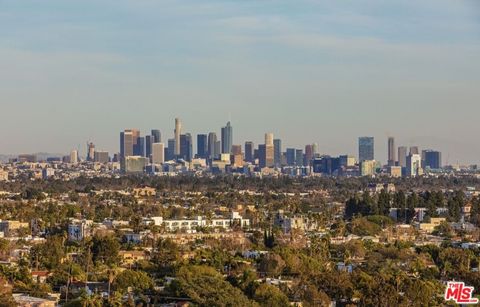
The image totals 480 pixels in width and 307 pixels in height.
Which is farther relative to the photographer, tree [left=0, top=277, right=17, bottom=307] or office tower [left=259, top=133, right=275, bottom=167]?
office tower [left=259, top=133, right=275, bottom=167]

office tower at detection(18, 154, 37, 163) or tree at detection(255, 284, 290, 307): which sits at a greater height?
office tower at detection(18, 154, 37, 163)

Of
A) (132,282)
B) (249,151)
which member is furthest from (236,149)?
(132,282)

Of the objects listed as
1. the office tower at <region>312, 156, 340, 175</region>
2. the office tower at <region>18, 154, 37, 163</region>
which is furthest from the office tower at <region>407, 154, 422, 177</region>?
the office tower at <region>18, 154, 37, 163</region>

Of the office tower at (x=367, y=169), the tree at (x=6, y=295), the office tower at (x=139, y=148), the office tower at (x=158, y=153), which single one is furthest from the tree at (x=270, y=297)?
the office tower at (x=139, y=148)

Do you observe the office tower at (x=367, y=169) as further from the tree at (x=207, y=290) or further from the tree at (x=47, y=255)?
the tree at (x=207, y=290)

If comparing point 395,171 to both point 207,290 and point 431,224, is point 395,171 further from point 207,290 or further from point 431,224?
point 207,290

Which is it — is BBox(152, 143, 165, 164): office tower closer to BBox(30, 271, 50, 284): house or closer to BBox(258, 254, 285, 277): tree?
BBox(258, 254, 285, 277): tree
